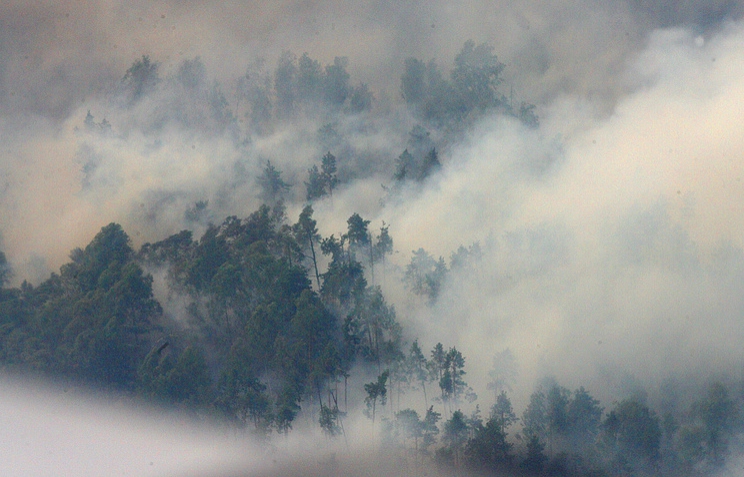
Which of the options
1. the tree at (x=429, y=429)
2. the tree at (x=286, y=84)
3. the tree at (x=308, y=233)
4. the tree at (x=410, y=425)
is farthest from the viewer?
the tree at (x=286, y=84)

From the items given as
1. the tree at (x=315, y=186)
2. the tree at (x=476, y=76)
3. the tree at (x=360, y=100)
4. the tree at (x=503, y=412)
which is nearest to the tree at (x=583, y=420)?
the tree at (x=503, y=412)

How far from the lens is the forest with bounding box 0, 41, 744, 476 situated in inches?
1690

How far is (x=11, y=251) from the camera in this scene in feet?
192

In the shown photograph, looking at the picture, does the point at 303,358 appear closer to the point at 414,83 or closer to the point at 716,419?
the point at 716,419

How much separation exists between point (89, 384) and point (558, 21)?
1977 inches

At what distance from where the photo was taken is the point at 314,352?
1841 inches

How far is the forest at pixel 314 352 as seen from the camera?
Result: 141 feet

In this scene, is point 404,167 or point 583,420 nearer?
point 583,420

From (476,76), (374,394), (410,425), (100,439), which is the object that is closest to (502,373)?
(410,425)

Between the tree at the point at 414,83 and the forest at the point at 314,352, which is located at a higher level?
the tree at the point at 414,83

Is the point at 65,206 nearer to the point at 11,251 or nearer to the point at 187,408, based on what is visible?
the point at 11,251

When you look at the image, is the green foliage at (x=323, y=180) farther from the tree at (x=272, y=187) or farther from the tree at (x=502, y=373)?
the tree at (x=502, y=373)

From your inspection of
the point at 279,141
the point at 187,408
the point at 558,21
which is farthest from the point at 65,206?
the point at 558,21

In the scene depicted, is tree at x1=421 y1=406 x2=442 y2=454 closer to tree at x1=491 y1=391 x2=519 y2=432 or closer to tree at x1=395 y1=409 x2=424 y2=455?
tree at x1=395 y1=409 x2=424 y2=455
